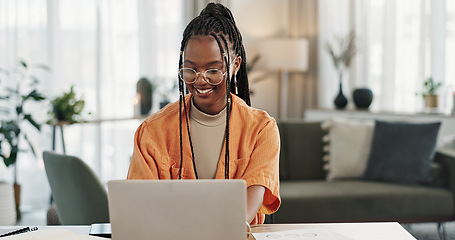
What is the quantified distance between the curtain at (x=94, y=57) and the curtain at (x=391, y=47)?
4.89ft

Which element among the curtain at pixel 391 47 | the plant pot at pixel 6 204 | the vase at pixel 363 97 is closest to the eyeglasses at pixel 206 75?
the plant pot at pixel 6 204

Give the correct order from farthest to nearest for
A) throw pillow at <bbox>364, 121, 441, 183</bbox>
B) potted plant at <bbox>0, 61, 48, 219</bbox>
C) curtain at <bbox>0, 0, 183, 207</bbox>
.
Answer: curtain at <bbox>0, 0, 183, 207</bbox> → potted plant at <bbox>0, 61, 48, 219</bbox> → throw pillow at <bbox>364, 121, 441, 183</bbox>

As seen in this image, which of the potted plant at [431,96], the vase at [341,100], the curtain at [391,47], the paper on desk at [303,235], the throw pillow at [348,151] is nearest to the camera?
the paper on desk at [303,235]

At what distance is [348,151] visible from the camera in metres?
3.31

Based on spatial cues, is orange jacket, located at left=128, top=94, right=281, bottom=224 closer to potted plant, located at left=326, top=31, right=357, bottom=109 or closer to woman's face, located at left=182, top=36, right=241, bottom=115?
woman's face, located at left=182, top=36, right=241, bottom=115

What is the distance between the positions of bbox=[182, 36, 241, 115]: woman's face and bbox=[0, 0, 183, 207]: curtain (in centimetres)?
265

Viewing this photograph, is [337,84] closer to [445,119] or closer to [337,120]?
[445,119]

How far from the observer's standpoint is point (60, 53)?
438cm

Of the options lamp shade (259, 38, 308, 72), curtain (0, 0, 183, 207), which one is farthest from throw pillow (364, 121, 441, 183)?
lamp shade (259, 38, 308, 72)

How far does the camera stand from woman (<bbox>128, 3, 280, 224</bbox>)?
1373mm

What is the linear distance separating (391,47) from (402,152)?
6.02ft

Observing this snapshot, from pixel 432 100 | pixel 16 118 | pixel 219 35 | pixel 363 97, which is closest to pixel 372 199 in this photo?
pixel 432 100

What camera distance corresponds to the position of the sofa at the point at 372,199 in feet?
9.63

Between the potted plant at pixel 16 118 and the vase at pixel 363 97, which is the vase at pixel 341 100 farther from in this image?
the potted plant at pixel 16 118
